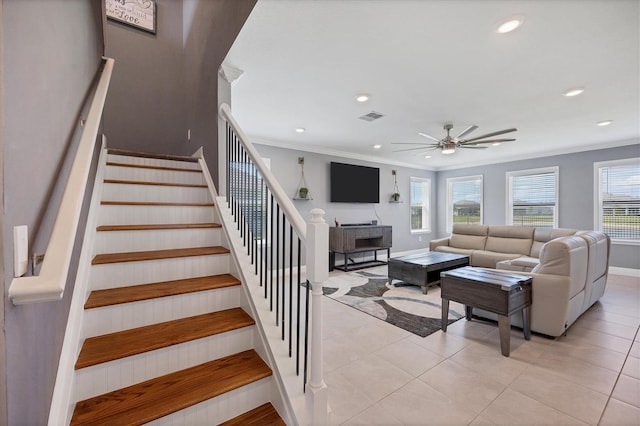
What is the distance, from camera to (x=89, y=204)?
1.88 meters

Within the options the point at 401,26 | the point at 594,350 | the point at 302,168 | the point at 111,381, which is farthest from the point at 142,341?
the point at 302,168

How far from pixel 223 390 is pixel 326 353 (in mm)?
1329

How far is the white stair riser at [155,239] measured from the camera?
191 centimetres

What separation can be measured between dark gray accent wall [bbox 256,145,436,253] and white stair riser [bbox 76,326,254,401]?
13.2ft

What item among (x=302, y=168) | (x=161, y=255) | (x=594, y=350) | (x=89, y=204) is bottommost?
(x=594, y=350)

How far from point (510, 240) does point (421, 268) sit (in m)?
2.67

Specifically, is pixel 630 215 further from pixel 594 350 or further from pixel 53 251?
pixel 53 251

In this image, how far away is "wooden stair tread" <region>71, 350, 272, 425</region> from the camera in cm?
115

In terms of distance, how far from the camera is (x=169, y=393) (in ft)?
4.23

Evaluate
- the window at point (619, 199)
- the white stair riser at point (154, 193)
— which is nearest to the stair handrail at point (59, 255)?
the white stair riser at point (154, 193)

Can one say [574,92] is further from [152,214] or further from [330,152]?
[152,214]

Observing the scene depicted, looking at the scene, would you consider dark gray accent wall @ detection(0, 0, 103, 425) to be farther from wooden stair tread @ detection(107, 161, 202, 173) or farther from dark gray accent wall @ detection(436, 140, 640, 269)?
dark gray accent wall @ detection(436, 140, 640, 269)

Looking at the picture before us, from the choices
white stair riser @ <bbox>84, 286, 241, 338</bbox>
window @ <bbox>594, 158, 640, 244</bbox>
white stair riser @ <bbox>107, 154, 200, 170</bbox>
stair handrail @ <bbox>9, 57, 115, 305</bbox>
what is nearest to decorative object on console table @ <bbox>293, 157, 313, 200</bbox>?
white stair riser @ <bbox>107, 154, 200, 170</bbox>

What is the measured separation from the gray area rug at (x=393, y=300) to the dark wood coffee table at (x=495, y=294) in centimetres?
35
